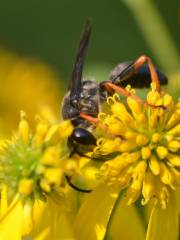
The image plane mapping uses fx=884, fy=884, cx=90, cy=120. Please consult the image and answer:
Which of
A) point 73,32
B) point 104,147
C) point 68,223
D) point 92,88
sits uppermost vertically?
point 73,32

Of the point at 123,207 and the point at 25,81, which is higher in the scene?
the point at 25,81

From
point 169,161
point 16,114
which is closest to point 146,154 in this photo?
point 169,161

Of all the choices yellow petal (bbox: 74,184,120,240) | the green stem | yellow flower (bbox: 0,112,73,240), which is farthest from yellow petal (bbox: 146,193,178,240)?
the green stem

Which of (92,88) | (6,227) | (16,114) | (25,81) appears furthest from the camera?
(25,81)

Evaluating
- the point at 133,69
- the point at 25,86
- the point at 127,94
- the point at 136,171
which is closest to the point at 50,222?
the point at 136,171

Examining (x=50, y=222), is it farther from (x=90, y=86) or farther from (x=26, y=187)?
(x=90, y=86)

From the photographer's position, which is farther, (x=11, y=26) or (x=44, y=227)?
(x=11, y=26)

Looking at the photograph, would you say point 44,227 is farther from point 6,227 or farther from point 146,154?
point 146,154
